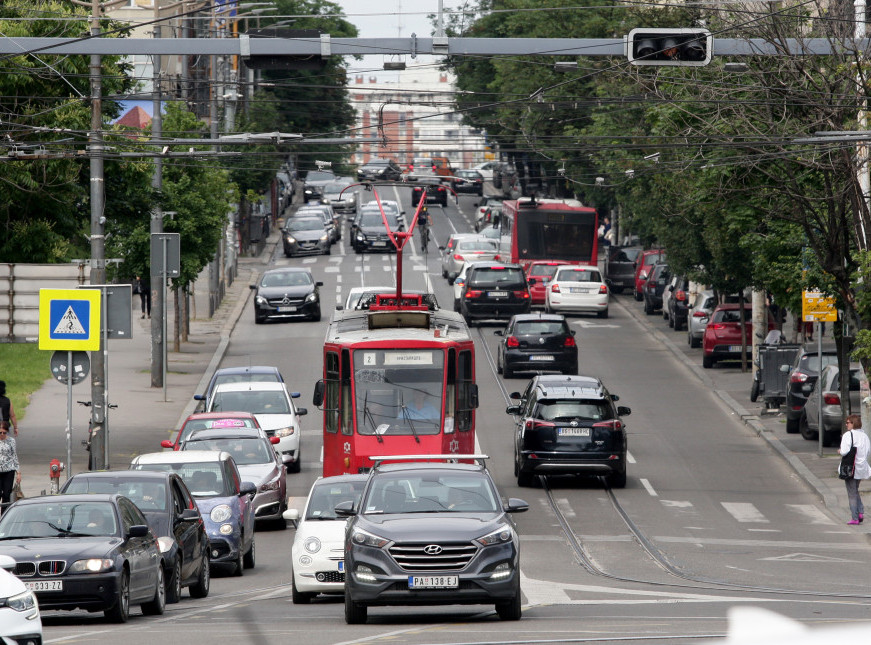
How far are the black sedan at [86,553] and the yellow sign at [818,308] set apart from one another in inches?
607

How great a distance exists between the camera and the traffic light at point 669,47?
51.5 feet

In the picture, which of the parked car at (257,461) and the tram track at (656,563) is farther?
the parked car at (257,461)

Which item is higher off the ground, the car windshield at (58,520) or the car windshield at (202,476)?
the car windshield at (58,520)

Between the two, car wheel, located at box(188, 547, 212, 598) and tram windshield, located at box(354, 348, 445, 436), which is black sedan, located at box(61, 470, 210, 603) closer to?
car wheel, located at box(188, 547, 212, 598)

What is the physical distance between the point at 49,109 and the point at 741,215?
12.8 meters

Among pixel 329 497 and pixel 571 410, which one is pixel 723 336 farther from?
pixel 329 497

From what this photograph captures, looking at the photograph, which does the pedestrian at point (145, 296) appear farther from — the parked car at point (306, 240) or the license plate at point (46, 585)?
the license plate at point (46, 585)

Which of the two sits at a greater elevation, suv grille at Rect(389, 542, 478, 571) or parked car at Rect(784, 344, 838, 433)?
suv grille at Rect(389, 542, 478, 571)

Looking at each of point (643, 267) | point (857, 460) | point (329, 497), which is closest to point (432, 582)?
point (329, 497)

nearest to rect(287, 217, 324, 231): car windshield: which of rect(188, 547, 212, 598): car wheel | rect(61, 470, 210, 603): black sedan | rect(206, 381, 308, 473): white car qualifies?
rect(206, 381, 308, 473): white car

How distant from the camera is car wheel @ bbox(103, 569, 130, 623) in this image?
13.1 metres

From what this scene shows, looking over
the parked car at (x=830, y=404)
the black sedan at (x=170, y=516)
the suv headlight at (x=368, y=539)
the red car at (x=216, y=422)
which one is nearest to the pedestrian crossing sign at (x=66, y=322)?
the red car at (x=216, y=422)

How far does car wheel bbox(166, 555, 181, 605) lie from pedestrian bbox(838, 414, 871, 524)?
10561mm

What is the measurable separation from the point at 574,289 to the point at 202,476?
3212 cm
